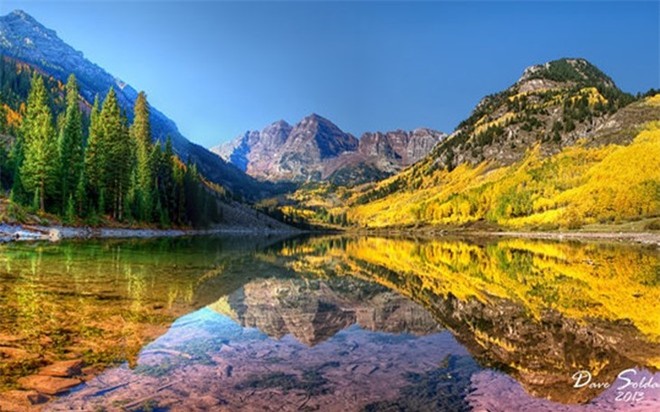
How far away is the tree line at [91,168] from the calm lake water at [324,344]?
176 feet

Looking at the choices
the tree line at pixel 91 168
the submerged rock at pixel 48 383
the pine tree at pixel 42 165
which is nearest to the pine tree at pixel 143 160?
the tree line at pixel 91 168

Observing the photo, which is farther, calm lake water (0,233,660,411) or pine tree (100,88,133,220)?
pine tree (100,88,133,220)

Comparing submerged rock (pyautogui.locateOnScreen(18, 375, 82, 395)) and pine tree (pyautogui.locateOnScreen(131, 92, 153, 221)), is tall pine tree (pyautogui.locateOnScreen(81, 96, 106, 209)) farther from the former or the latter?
submerged rock (pyautogui.locateOnScreen(18, 375, 82, 395))

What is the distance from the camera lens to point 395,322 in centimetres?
1777

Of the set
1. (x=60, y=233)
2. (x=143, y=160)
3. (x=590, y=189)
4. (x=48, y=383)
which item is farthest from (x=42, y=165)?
(x=590, y=189)

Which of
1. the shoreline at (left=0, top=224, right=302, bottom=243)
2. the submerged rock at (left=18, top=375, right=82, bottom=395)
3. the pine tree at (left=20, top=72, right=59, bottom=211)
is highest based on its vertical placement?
the pine tree at (left=20, top=72, right=59, bottom=211)

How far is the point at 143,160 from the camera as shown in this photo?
101562 mm

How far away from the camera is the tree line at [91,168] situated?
236 feet

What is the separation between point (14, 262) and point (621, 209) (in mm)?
145965


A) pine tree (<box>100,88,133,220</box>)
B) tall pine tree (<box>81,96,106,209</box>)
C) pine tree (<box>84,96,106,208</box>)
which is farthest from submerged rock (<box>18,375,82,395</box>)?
pine tree (<box>100,88,133,220</box>)

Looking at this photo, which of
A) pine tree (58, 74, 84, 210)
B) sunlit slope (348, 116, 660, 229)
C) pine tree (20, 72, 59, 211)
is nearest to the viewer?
pine tree (20, 72, 59, 211)

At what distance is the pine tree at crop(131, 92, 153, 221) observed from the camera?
96250 millimetres

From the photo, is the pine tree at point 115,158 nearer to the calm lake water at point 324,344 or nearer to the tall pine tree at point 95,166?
the tall pine tree at point 95,166

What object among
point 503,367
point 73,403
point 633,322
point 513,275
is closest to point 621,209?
point 513,275
